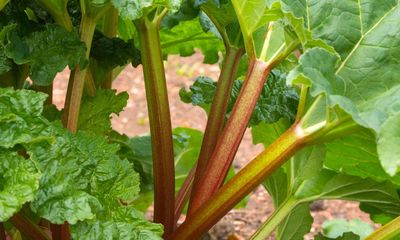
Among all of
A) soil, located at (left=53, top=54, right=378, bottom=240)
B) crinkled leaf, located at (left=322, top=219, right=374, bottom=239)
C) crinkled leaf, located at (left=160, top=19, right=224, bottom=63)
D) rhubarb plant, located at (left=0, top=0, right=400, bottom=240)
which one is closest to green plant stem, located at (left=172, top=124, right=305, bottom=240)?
rhubarb plant, located at (left=0, top=0, right=400, bottom=240)

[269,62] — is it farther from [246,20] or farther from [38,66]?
[38,66]

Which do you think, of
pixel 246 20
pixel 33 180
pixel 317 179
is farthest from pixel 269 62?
pixel 33 180

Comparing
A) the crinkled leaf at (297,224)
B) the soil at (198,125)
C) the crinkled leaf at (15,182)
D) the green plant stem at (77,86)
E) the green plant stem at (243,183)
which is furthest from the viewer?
the soil at (198,125)

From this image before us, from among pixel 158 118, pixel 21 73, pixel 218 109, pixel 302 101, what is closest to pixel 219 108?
pixel 218 109

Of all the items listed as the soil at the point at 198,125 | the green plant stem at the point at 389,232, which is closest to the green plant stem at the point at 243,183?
the green plant stem at the point at 389,232

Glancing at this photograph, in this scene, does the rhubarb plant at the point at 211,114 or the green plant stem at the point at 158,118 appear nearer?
the rhubarb plant at the point at 211,114

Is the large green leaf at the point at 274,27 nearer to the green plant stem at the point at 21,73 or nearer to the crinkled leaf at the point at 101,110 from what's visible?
the crinkled leaf at the point at 101,110
